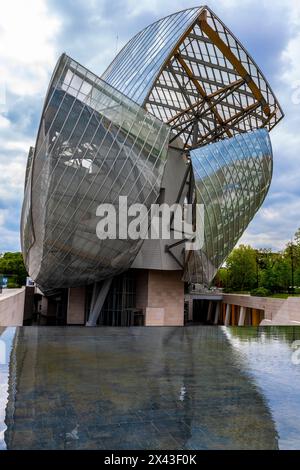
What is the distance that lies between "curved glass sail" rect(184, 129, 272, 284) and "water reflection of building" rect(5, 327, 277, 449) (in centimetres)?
1606

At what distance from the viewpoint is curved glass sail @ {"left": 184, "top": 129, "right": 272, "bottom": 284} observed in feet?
80.4

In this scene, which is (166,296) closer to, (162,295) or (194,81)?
(162,295)

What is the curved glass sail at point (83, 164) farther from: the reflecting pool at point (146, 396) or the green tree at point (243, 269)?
the green tree at point (243, 269)

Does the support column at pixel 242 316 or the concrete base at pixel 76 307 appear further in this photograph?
the support column at pixel 242 316

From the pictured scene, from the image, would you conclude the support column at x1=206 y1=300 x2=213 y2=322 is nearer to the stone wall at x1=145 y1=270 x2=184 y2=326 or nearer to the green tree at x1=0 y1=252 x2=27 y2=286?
the stone wall at x1=145 y1=270 x2=184 y2=326

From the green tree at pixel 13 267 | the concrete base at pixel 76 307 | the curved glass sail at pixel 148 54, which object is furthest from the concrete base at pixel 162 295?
the green tree at pixel 13 267

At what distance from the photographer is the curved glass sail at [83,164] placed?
16531mm

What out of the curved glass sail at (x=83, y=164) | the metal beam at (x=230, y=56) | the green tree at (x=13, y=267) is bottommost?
the green tree at (x=13, y=267)

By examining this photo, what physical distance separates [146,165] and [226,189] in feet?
27.3

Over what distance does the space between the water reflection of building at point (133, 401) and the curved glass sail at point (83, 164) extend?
940cm

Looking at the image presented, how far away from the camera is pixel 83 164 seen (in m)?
17.5
